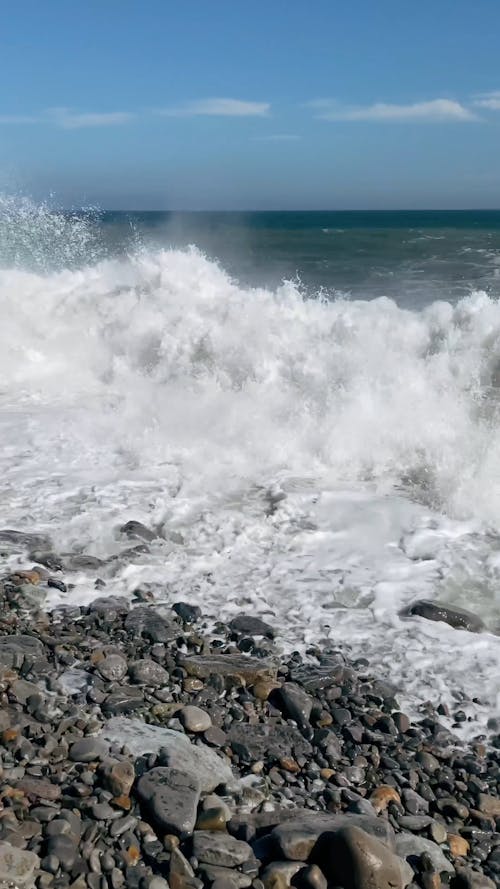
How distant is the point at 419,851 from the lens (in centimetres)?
322

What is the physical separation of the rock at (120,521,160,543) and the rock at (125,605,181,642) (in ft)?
4.01

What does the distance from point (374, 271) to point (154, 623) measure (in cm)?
2452

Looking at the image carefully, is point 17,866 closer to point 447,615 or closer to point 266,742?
point 266,742

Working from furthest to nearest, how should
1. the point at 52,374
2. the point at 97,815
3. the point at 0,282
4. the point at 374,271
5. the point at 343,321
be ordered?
the point at 374,271, the point at 0,282, the point at 52,374, the point at 343,321, the point at 97,815

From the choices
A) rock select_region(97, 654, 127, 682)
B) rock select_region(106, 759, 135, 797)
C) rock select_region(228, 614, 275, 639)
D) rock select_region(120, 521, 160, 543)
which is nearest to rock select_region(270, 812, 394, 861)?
rock select_region(106, 759, 135, 797)

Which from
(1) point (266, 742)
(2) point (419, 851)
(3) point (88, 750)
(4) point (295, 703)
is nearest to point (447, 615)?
(4) point (295, 703)

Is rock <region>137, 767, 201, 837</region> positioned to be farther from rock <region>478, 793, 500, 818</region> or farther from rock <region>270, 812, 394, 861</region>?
rock <region>478, 793, 500, 818</region>

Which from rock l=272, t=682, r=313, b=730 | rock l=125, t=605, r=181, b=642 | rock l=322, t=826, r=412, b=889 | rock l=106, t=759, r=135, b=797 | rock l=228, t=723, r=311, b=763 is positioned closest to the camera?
rock l=322, t=826, r=412, b=889

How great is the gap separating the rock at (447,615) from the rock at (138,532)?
2.16 meters

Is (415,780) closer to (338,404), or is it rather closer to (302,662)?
(302,662)

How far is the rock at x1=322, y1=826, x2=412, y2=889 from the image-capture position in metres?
2.88

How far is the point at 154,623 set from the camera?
5.02 m

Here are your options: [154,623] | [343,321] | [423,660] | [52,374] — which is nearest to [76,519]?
[154,623]

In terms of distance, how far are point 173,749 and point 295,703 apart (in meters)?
0.82
